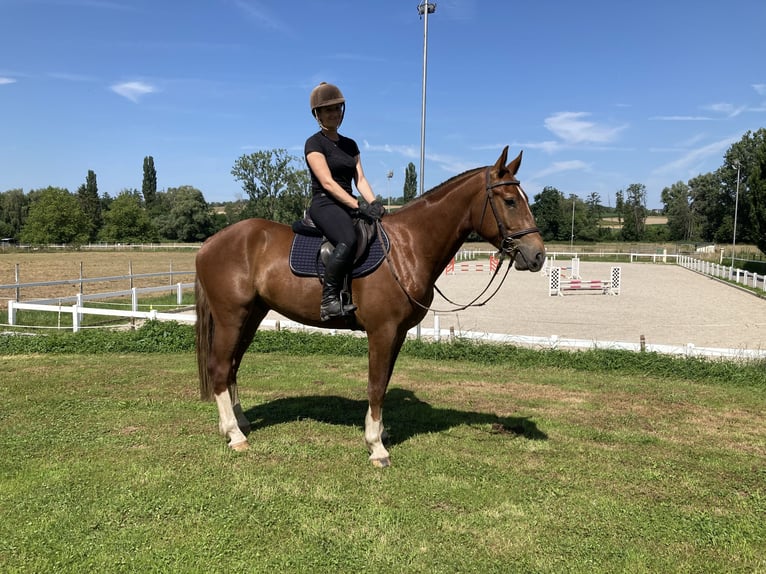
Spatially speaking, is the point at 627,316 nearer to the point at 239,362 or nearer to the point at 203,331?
the point at 239,362

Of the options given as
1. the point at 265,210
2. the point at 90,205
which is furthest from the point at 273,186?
the point at 90,205

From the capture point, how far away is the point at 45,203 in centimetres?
8056

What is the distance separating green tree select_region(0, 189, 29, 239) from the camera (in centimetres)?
9847

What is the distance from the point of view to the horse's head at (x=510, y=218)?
4285 millimetres

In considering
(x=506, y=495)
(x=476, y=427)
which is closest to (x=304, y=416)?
(x=476, y=427)

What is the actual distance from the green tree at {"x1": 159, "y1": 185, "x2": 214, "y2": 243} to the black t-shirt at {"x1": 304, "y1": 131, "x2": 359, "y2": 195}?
8704 centimetres

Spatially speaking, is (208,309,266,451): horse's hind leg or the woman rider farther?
(208,309,266,451): horse's hind leg

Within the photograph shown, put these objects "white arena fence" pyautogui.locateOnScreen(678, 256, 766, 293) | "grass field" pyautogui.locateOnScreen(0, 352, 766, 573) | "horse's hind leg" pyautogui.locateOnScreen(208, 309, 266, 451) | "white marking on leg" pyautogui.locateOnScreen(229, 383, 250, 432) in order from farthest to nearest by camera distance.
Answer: "white arena fence" pyautogui.locateOnScreen(678, 256, 766, 293), "white marking on leg" pyautogui.locateOnScreen(229, 383, 250, 432), "horse's hind leg" pyautogui.locateOnScreen(208, 309, 266, 451), "grass field" pyautogui.locateOnScreen(0, 352, 766, 573)

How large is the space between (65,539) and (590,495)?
12.6 ft

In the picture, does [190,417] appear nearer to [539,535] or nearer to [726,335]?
[539,535]

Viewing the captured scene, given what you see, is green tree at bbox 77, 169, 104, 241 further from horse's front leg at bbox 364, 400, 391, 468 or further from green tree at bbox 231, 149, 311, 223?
horse's front leg at bbox 364, 400, 391, 468

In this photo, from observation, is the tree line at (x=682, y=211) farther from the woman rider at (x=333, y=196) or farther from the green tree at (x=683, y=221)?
the woman rider at (x=333, y=196)

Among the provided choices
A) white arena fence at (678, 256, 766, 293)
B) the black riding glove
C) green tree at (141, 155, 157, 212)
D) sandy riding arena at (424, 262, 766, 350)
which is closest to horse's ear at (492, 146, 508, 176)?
the black riding glove

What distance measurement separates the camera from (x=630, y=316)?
15719 mm
